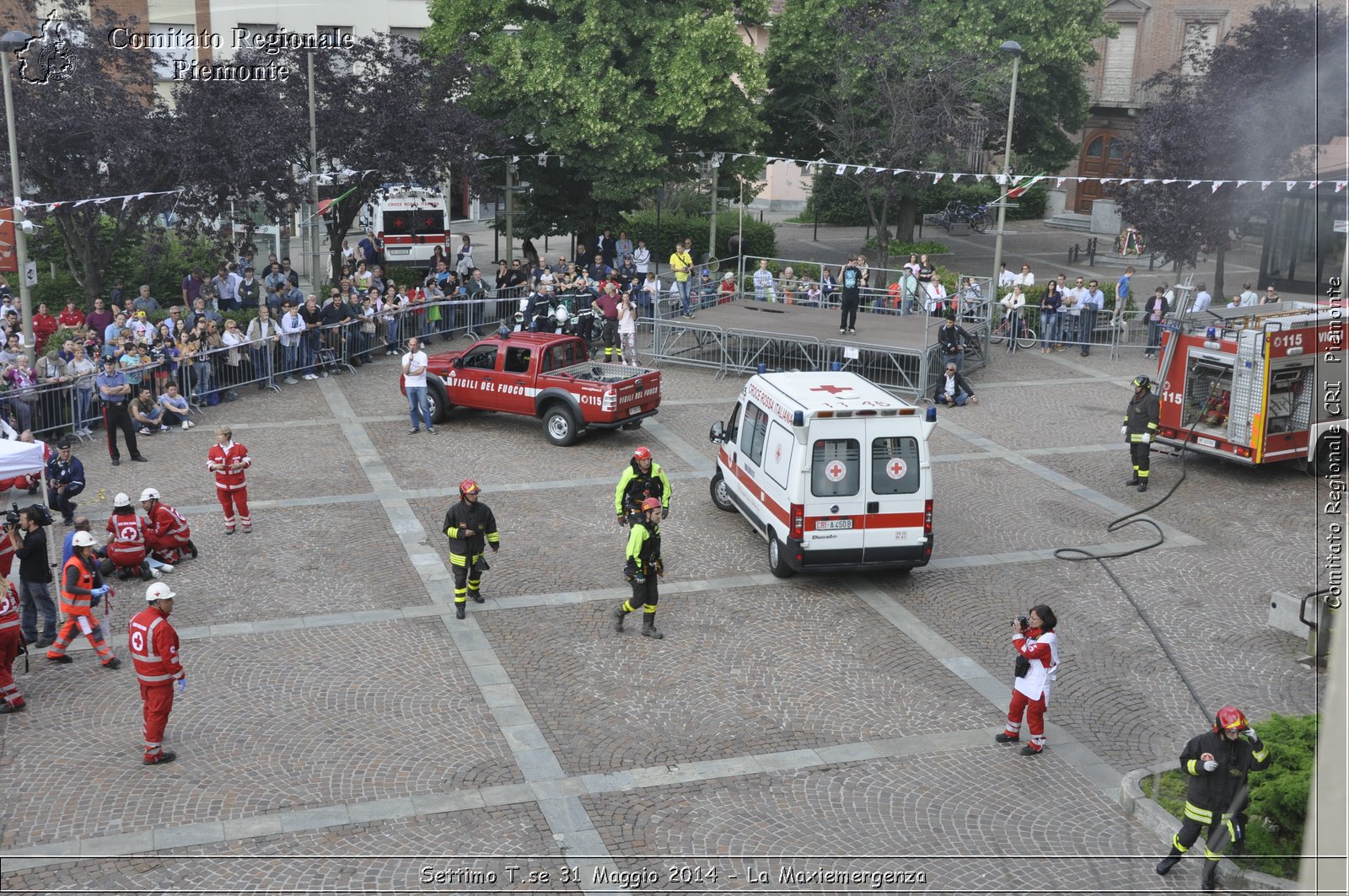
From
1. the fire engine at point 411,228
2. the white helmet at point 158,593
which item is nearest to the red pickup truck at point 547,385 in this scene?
the white helmet at point 158,593

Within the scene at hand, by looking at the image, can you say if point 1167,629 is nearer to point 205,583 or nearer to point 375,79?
point 205,583

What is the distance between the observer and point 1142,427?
18766mm

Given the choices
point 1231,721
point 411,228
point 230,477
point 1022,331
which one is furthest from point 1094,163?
point 1231,721

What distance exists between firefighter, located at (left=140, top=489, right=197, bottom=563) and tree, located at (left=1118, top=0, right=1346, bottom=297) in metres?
22.5

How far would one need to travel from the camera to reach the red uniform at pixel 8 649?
1145 cm

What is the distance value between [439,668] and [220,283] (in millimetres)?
17301

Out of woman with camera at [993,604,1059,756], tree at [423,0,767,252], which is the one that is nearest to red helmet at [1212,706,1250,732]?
woman with camera at [993,604,1059,756]

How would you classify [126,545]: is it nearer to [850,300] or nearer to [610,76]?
[850,300]

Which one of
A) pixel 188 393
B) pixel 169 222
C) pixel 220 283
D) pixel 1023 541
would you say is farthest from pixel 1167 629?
pixel 169 222

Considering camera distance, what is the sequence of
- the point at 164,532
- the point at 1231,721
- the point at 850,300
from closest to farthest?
the point at 1231,721 < the point at 164,532 < the point at 850,300

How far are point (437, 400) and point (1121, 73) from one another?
3605 centimetres

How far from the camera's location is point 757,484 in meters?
15.8

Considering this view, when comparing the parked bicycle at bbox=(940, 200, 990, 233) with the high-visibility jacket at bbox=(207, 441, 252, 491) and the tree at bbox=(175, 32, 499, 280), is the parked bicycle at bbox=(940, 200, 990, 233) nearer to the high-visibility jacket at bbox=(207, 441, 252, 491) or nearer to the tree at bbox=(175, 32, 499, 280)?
the tree at bbox=(175, 32, 499, 280)

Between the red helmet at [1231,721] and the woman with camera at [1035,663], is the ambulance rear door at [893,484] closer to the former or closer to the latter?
the woman with camera at [1035,663]
